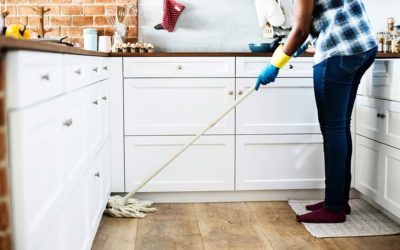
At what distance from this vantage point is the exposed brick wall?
1.09m

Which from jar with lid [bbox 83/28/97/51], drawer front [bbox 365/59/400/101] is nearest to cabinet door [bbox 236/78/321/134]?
drawer front [bbox 365/59/400/101]

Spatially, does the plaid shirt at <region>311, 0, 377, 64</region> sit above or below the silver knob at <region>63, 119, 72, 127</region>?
above

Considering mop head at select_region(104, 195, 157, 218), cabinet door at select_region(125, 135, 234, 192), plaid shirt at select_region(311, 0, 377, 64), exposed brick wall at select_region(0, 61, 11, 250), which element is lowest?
mop head at select_region(104, 195, 157, 218)

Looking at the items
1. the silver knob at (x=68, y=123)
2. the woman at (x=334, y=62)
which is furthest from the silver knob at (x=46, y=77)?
the woman at (x=334, y=62)

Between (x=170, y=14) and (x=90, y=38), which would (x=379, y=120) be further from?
(x=90, y=38)

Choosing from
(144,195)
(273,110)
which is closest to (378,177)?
(273,110)

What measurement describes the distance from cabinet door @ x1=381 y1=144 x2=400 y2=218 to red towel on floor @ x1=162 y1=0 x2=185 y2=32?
1.58m

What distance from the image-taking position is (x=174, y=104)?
3021 millimetres

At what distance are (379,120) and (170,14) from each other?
152cm

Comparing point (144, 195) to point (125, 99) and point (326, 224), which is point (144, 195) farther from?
point (326, 224)

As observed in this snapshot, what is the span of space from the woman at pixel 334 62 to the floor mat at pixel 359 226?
0.06 meters

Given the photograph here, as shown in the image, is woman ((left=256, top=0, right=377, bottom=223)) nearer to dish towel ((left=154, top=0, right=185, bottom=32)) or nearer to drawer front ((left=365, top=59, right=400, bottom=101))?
drawer front ((left=365, top=59, right=400, bottom=101))

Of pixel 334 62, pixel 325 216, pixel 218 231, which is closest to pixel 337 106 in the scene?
pixel 334 62

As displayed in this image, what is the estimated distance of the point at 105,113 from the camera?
2.82 m
